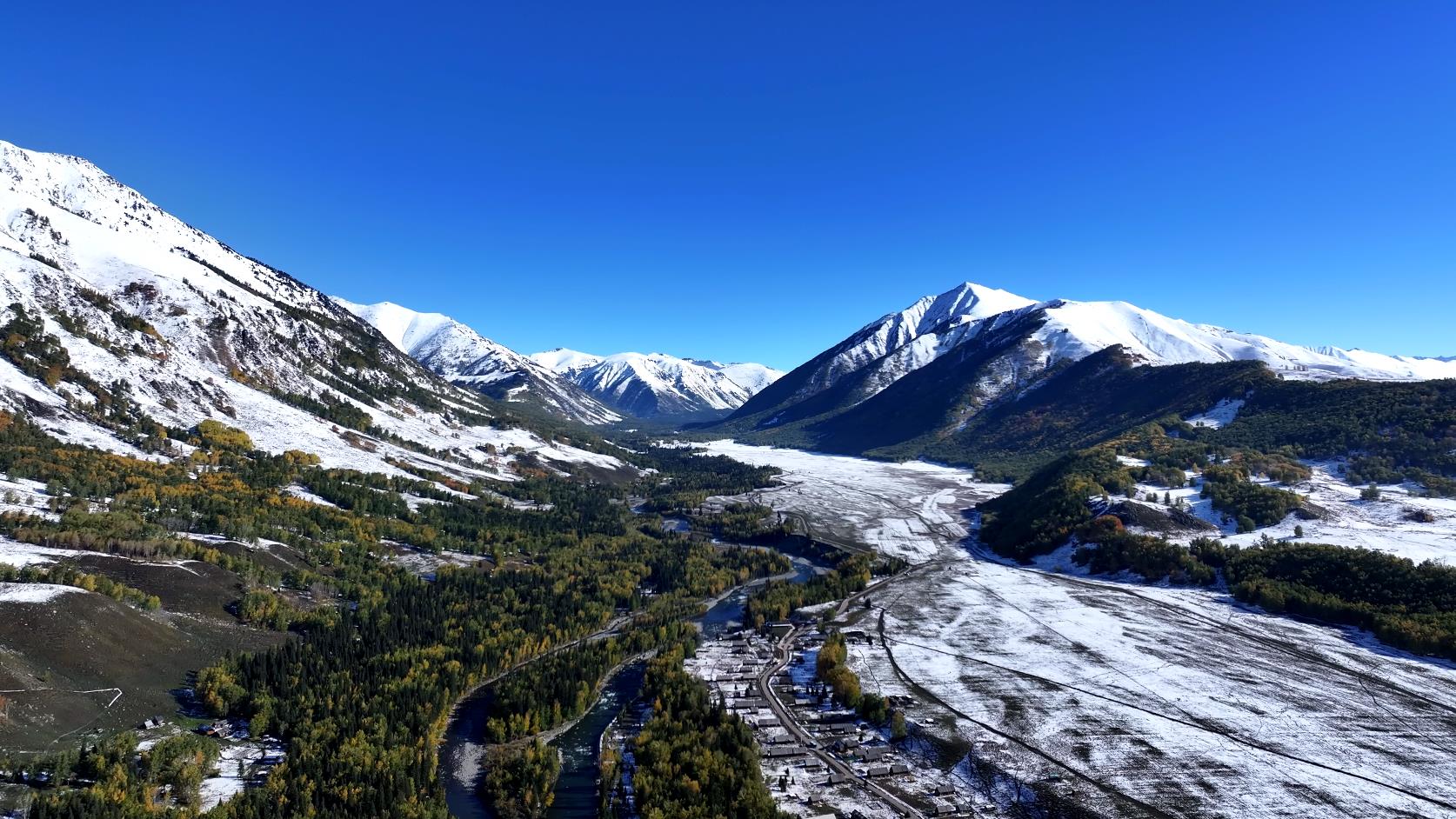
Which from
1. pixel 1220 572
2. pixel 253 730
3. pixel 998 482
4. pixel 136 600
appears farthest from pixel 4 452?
pixel 998 482

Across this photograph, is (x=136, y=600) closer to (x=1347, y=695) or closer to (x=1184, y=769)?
(x=1184, y=769)

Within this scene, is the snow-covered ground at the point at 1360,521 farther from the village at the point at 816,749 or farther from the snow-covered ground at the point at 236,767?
the snow-covered ground at the point at 236,767

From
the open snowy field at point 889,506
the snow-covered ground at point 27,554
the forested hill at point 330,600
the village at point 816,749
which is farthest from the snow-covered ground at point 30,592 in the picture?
the open snowy field at point 889,506

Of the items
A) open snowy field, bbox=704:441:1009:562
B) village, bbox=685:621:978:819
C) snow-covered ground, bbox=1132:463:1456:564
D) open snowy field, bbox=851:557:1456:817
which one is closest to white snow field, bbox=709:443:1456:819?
open snowy field, bbox=851:557:1456:817

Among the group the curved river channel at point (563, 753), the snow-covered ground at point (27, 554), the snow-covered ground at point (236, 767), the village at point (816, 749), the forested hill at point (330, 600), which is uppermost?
the snow-covered ground at point (27, 554)

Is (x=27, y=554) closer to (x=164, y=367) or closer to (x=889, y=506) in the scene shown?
(x=164, y=367)

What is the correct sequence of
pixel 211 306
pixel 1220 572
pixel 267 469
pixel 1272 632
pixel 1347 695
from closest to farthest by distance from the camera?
pixel 1347 695
pixel 1272 632
pixel 1220 572
pixel 267 469
pixel 211 306

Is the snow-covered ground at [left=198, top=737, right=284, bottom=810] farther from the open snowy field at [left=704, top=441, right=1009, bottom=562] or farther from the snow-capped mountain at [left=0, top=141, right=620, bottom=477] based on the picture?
the open snowy field at [left=704, top=441, right=1009, bottom=562]
